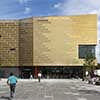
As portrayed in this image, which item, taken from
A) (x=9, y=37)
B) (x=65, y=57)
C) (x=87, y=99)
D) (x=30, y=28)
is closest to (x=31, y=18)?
(x=30, y=28)

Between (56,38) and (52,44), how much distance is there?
7.51 feet

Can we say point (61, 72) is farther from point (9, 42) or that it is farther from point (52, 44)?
point (9, 42)

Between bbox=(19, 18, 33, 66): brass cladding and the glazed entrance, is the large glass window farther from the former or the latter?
bbox=(19, 18, 33, 66): brass cladding

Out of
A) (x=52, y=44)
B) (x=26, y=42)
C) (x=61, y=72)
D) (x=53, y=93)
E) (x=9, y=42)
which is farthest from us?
(x=61, y=72)

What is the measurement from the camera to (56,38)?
10031 cm

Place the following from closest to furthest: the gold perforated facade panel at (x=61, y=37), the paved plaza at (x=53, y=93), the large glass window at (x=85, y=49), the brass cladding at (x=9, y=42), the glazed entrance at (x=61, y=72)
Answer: the paved plaza at (x=53, y=93), the gold perforated facade panel at (x=61, y=37), the large glass window at (x=85, y=49), the glazed entrance at (x=61, y=72), the brass cladding at (x=9, y=42)

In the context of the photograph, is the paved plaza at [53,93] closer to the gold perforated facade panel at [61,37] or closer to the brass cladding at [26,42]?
the gold perforated facade panel at [61,37]

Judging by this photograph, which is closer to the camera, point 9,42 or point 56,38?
point 56,38

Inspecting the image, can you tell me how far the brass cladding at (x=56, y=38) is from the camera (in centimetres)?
10031

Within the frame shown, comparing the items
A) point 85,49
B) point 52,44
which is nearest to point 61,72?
point 52,44

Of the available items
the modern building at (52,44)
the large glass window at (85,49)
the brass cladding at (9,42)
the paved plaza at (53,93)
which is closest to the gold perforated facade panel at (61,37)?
the modern building at (52,44)

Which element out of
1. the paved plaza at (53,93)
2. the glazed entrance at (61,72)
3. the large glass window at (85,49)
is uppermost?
the large glass window at (85,49)

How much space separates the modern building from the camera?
100312mm

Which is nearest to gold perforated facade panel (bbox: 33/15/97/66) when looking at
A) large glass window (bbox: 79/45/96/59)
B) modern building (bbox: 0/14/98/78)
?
modern building (bbox: 0/14/98/78)
